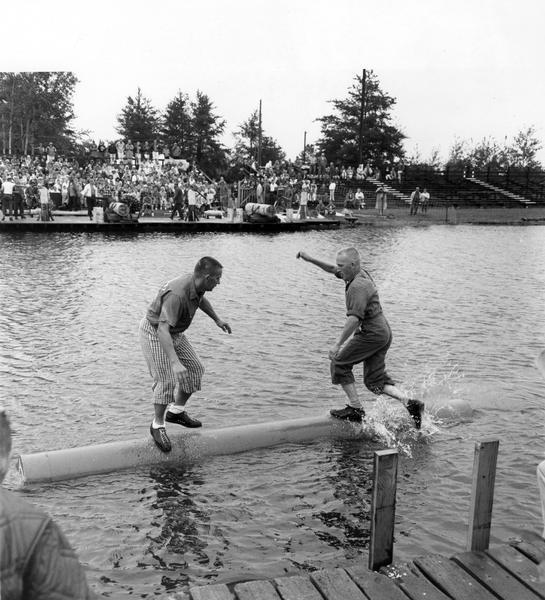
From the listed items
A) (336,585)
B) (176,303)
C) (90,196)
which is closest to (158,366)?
(176,303)

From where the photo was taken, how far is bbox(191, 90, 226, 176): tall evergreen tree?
237 ft

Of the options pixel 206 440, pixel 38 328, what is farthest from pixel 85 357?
pixel 206 440

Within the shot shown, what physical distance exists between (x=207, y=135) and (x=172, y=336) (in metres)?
68.8

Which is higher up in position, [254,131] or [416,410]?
[254,131]

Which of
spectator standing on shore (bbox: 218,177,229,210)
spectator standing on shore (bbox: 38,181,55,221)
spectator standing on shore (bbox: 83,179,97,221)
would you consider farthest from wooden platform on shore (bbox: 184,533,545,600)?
spectator standing on shore (bbox: 218,177,229,210)

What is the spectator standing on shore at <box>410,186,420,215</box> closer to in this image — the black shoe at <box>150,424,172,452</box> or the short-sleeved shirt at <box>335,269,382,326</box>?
the short-sleeved shirt at <box>335,269,382,326</box>

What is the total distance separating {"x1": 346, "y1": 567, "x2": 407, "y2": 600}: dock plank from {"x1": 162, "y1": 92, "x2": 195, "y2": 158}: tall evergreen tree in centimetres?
7003

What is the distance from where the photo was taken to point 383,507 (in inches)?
179

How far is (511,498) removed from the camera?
20.8 feet

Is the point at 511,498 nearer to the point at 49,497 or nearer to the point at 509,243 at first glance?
the point at 49,497

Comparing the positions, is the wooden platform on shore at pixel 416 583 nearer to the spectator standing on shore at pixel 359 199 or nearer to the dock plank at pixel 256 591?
the dock plank at pixel 256 591

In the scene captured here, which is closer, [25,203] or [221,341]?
[221,341]

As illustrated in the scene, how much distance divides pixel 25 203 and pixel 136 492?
3002 centimetres

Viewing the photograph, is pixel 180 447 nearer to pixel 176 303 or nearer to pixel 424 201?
pixel 176 303
